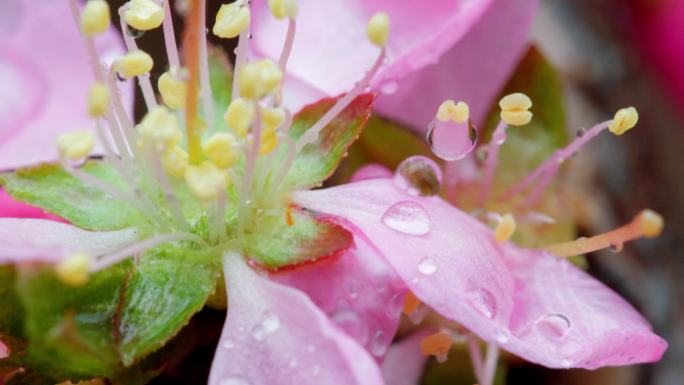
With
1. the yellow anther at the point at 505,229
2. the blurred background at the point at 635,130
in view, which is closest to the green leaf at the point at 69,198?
the yellow anther at the point at 505,229

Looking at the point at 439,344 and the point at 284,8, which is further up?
the point at 284,8

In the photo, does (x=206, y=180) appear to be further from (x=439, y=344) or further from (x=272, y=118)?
(x=439, y=344)

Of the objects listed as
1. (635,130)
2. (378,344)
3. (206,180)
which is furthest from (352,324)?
(635,130)

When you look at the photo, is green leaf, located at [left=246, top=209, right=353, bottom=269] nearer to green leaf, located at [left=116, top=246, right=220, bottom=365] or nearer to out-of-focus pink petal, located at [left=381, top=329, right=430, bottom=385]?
green leaf, located at [left=116, top=246, right=220, bottom=365]

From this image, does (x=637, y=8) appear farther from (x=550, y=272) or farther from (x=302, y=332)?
(x=302, y=332)

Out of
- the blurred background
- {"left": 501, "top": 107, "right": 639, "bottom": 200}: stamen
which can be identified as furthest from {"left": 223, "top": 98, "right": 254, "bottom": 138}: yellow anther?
the blurred background

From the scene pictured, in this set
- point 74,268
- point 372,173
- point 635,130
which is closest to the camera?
point 74,268

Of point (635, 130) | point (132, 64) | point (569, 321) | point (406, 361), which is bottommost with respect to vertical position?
point (635, 130)
